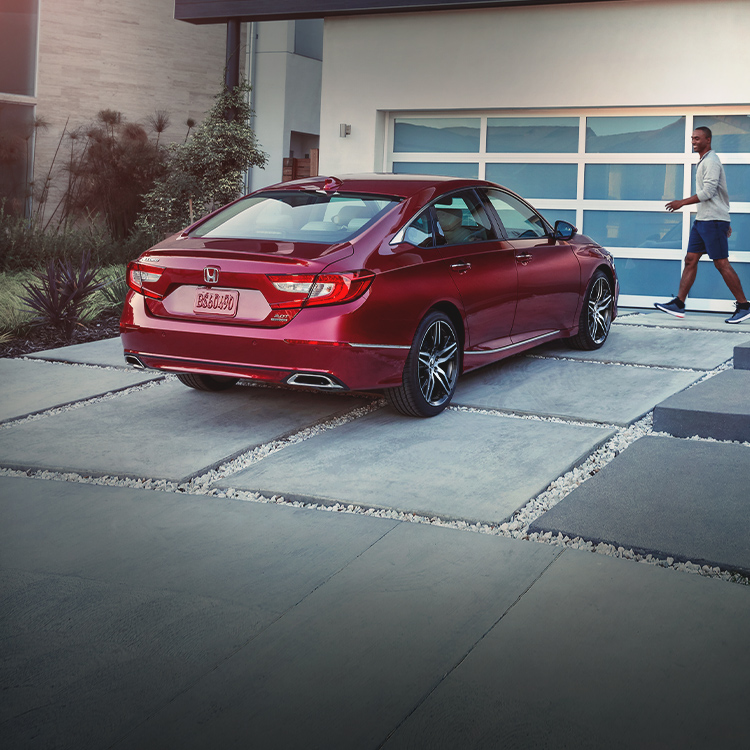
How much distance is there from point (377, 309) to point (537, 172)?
7.81 m

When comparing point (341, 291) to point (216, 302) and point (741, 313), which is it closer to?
point (216, 302)

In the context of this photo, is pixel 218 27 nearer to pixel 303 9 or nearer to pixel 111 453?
pixel 303 9

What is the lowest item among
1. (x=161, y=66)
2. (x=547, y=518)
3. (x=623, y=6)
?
(x=547, y=518)

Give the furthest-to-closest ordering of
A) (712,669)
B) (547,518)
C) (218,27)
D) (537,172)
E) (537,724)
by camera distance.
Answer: (218,27) → (537,172) → (547,518) → (712,669) → (537,724)

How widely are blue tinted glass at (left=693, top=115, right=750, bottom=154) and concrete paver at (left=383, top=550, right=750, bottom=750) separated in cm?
929

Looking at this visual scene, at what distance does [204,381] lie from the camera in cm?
663

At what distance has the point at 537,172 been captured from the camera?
497 inches

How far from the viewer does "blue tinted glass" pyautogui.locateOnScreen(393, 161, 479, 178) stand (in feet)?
42.4

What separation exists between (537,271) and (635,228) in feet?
17.7

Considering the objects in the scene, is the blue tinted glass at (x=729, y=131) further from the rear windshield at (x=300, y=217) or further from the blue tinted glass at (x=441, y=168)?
the rear windshield at (x=300, y=217)

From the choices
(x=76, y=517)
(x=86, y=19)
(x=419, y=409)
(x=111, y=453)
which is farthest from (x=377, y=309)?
(x=86, y=19)

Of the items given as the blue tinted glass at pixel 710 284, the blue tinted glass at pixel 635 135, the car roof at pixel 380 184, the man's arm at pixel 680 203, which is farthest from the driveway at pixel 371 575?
the blue tinted glass at pixel 635 135

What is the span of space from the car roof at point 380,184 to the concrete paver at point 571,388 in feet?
4.70

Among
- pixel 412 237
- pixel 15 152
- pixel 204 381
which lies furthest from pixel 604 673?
pixel 15 152
